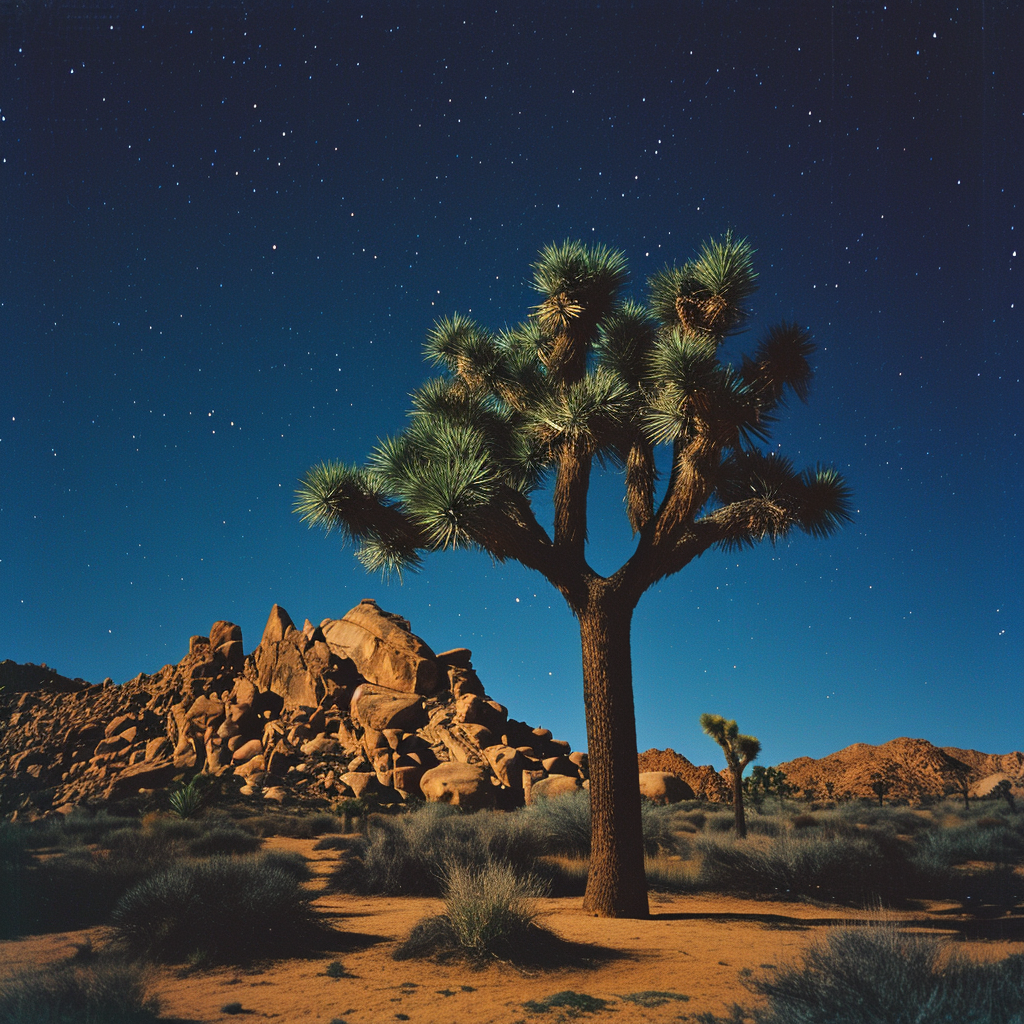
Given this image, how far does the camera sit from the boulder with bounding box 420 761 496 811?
77.8 feet

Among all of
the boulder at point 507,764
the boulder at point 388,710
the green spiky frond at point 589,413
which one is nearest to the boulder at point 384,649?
the boulder at point 388,710

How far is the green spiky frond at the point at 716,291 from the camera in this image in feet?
33.2

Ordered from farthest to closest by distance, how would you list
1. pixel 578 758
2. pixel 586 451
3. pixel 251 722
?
pixel 251 722 → pixel 578 758 → pixel 586 451

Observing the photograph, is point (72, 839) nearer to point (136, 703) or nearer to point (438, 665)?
point (438, 665)

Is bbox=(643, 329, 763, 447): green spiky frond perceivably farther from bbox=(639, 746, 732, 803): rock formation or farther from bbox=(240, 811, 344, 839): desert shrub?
bbox=(639, 746, 732, 803): rock formation

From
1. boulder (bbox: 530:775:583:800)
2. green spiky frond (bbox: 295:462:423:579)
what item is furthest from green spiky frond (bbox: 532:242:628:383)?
boulder (bbox: 530:775:583:800)

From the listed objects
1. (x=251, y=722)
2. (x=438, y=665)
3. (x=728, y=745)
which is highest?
(x=438, y=665)

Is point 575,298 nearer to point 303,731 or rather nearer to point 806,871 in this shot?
point 806,871

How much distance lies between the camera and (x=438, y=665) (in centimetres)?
3241

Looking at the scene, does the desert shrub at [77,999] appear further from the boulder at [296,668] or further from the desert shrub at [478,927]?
the boulder at [296,668]

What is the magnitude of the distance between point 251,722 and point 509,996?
2883cm

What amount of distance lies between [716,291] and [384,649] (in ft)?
83.6

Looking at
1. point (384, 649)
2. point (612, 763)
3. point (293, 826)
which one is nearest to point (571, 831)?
point (612, 763)

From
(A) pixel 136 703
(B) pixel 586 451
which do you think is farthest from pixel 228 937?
(A) pixel 136 703
